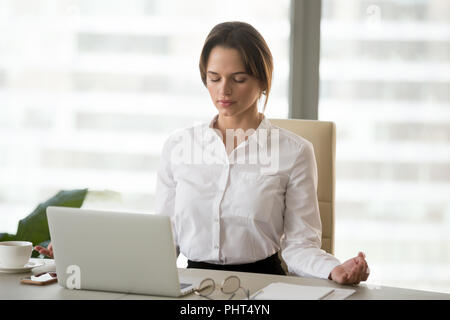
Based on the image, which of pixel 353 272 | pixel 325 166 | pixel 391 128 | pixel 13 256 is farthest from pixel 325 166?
pixel 13 256

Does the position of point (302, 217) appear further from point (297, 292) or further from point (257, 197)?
point (297, 292)

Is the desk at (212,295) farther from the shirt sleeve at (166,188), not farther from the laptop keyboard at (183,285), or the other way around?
the shirt sleeve at (166,188)

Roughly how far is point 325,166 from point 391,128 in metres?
0.90

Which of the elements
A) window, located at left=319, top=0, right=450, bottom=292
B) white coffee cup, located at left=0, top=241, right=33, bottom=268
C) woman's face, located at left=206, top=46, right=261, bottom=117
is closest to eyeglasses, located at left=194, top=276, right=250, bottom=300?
white coffee cup, located at left=0, top=241, right=33, bottom=268

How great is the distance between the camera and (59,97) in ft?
9.30

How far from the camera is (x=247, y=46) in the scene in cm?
175

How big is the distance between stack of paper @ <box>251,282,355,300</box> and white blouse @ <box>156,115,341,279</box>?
309 mm

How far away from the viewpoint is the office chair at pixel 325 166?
198 cm

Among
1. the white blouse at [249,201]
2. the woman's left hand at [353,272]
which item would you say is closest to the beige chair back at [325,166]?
the white blouse at [249,201]

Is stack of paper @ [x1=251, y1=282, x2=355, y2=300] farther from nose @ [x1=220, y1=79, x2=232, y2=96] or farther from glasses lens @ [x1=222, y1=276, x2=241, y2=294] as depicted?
nose @ [x1=220, y1=79, x2=232, y2=96]

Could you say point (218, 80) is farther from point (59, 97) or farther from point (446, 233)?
point (446, 233)

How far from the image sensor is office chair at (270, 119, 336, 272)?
1984 mm
